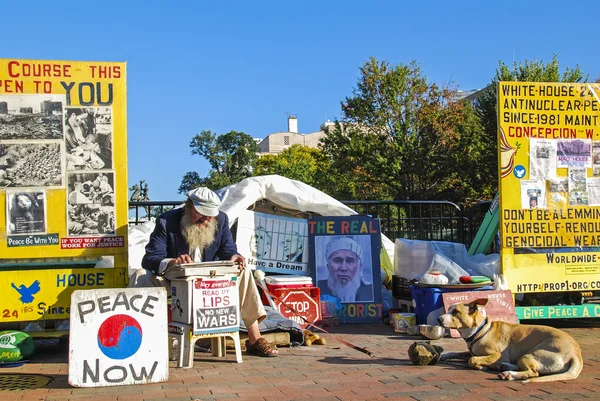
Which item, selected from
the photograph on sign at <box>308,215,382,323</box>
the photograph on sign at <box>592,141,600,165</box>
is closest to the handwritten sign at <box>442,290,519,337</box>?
the photograph on sign at <box>308,215,382,323</box>

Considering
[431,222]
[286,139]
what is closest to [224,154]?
[286,139]

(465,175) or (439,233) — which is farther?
(465,175)

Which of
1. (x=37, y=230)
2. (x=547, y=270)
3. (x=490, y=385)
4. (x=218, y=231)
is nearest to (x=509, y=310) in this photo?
(x=547, y=270)

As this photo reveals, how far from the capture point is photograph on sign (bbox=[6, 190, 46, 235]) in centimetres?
649

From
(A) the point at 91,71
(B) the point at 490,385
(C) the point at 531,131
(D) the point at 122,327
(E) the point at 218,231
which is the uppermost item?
(A) the point at 91,71

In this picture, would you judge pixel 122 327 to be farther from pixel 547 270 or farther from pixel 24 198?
pixel 547 270

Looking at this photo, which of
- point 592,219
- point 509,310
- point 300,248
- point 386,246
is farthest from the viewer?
point 386,246

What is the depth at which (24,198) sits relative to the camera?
21.4 feet

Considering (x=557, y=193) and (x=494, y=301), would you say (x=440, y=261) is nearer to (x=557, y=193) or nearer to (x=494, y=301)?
(x=494, y=301)

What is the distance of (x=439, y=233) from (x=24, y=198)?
23.3ft

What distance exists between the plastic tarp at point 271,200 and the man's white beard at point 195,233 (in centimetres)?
246

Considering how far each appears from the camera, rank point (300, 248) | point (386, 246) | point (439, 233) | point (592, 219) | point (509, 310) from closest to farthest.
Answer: point (509, 310), point (592, 219), point (300, 248), point (386, 246), point (439, 233)

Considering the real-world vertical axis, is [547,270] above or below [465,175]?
below

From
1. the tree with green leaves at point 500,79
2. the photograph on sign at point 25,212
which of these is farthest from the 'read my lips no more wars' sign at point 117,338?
the tree with green leaves at point 500,79
